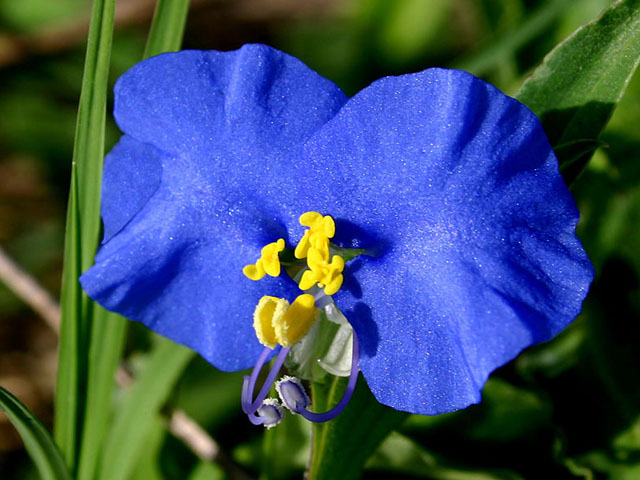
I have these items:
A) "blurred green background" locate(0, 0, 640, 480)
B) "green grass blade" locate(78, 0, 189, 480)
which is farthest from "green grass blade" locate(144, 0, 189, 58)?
"blurred green background" locate(0, 0, 640, 480)

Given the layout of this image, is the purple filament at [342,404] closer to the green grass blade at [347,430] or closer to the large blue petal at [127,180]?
the green grass blade at [347,430]

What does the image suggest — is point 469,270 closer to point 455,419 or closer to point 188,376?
point 455,419

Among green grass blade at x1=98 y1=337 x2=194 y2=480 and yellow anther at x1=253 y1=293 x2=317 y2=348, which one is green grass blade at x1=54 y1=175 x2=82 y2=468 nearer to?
green grass blade at x1=98 y1=337 x2=194 y2=480

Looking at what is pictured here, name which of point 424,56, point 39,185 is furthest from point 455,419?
point 39,185

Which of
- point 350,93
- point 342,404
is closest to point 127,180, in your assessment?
point 342,404

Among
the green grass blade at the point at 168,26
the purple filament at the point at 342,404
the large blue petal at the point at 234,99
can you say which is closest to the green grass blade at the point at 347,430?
the purple filament at the point at 342,404

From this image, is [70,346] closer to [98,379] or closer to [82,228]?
[98,379]
